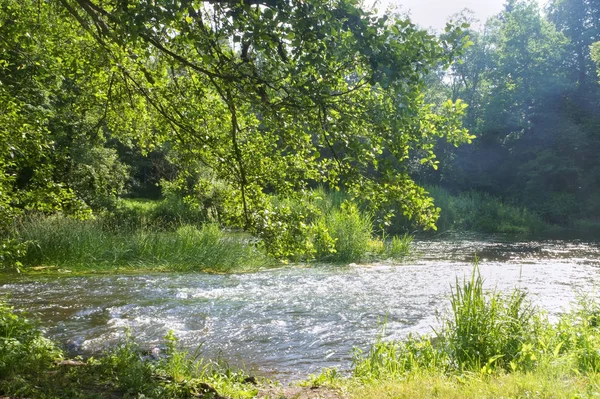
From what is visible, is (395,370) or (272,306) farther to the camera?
(272,306)

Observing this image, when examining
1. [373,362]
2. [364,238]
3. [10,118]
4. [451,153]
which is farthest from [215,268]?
[451,153]

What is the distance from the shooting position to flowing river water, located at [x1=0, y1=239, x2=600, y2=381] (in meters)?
6.93

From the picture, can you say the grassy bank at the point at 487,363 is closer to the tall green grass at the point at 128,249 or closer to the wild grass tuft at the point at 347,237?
the tall green grass at the point at 128,249

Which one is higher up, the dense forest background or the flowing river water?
the dense forest background

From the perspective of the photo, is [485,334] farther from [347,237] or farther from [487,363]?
[347,237]

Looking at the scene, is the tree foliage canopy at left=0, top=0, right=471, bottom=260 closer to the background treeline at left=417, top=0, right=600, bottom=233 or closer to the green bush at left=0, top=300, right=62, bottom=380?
the green bush at left=0, top=300, right=62, bottom=380

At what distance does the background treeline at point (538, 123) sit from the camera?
121ft

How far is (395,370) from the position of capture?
533 cm

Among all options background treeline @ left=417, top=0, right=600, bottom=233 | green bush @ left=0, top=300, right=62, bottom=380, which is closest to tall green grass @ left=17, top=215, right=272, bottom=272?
green bush @ left=0, top=300, right=62, bottom=380

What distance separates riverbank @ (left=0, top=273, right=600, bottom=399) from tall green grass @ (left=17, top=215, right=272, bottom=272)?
23.0ft

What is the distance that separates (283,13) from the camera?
3.92 m

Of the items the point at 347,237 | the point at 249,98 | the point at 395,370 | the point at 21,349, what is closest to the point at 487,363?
the point at 395,370

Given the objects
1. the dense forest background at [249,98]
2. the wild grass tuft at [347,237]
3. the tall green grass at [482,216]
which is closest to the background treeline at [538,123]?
the tall green grass at [482,216]

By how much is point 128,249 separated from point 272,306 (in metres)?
5.94
